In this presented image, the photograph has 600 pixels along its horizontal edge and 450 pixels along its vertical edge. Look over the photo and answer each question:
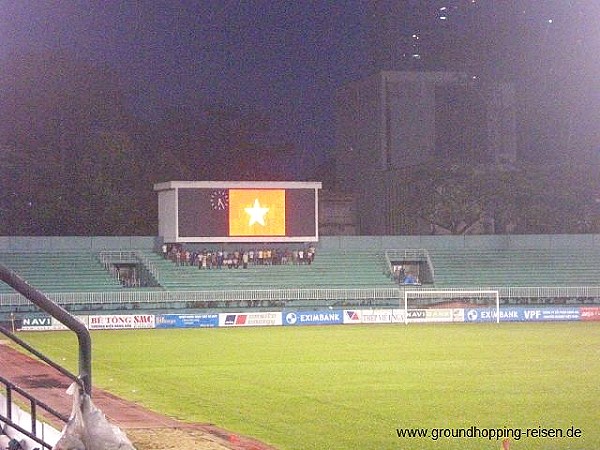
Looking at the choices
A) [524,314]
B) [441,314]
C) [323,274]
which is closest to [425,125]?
[323,274]

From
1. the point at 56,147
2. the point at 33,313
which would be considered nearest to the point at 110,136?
the point at 56,147

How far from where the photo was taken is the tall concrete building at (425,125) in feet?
244

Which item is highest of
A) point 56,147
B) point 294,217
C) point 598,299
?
point 56,147

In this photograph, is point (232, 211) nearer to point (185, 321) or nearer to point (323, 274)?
point (323, 274)

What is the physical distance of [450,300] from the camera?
53.8m

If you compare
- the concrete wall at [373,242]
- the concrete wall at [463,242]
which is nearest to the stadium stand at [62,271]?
the concrete wall at [373,242]

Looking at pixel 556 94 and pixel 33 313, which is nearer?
pixel 33 313

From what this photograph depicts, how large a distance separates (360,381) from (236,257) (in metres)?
32.5

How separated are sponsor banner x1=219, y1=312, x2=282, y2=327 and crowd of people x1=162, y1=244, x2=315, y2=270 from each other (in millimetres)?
8425

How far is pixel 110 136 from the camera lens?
71.2 m

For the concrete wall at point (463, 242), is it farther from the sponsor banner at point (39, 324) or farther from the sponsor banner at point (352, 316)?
the sponsor banner at point (39, 324)

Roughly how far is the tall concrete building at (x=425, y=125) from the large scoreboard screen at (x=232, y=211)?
19.0m

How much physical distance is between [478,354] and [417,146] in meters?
45.0

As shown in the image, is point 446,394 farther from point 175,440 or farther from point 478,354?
point 478,354
